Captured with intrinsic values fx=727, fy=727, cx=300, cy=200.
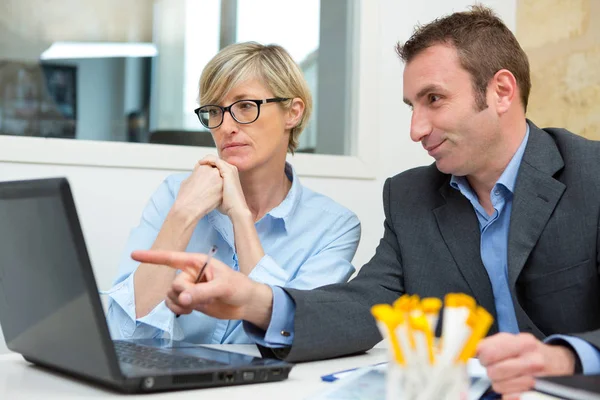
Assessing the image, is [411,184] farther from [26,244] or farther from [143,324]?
[26,244]

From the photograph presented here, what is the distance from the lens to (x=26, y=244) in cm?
98

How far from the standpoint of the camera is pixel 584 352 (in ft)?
3.29

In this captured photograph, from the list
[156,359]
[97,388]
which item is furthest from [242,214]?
[97,388]

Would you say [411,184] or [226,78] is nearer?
[411,184]

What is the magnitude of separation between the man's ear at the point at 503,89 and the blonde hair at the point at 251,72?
561mm

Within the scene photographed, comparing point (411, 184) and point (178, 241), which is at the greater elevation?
point (411, 184)

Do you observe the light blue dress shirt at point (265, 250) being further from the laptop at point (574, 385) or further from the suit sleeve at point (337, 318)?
the laptop at point (574, 385)

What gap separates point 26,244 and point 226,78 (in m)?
1.01

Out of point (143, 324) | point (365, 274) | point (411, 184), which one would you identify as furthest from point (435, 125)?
point (143, 324)

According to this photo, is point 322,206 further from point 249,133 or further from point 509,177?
point 509,177

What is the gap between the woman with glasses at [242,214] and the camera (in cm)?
162

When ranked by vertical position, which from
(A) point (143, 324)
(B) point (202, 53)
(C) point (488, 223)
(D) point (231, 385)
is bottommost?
(A) point (143, 324)

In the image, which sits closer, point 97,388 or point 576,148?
point 97,388

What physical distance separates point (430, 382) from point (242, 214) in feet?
3.74
